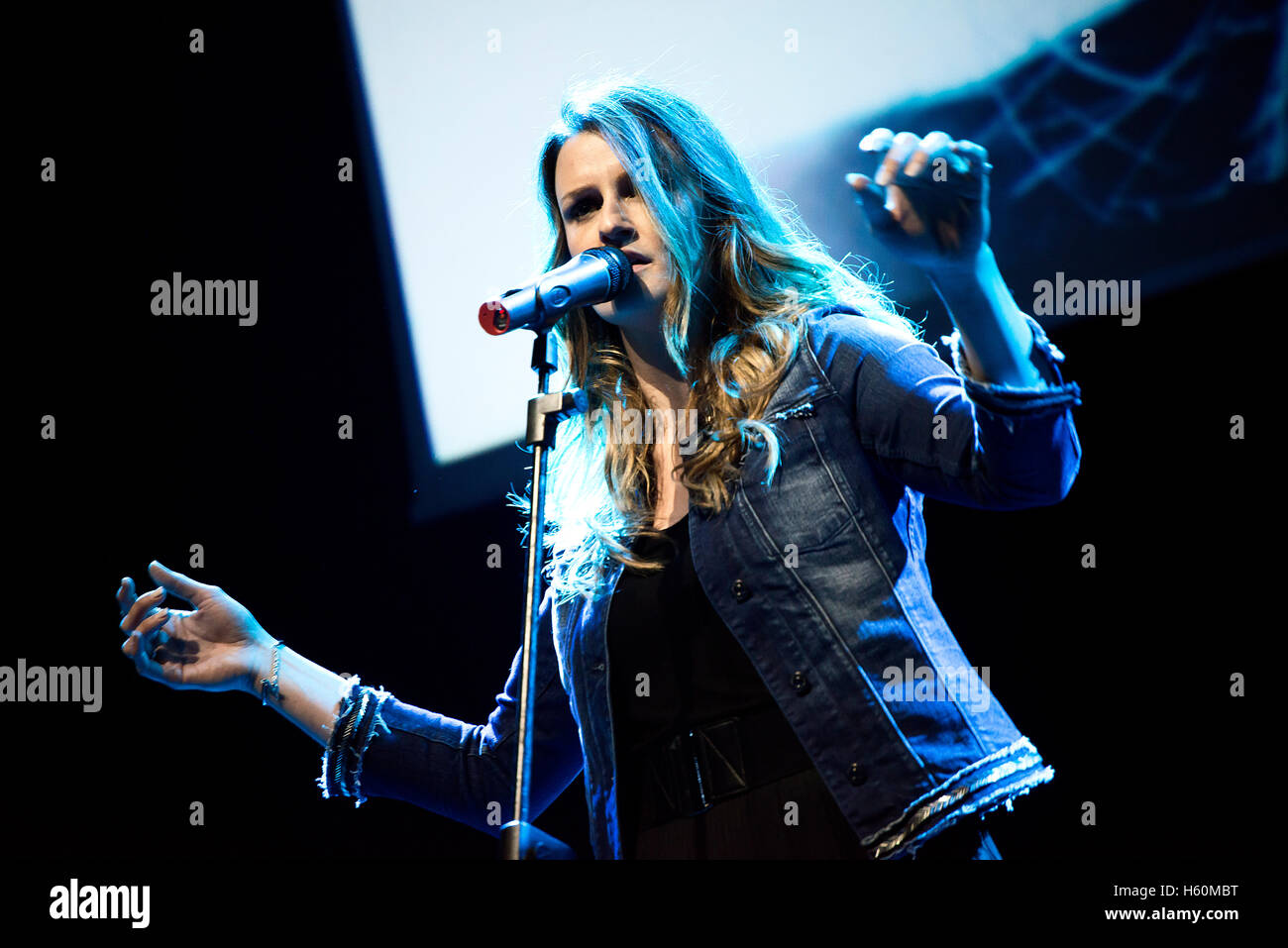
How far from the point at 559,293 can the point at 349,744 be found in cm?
81

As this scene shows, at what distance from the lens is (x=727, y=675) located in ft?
4.63

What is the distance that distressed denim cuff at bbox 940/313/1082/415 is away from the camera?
114 cm

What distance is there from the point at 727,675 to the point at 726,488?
25cm

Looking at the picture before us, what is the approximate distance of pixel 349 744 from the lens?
1.66 m

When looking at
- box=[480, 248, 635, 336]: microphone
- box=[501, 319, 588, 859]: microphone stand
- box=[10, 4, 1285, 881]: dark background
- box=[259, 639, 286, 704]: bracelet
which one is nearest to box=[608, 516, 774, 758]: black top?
box=[501, 319, 588, 859]: microphone stand

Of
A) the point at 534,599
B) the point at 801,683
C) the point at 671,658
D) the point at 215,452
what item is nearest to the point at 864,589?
the point at 801,683

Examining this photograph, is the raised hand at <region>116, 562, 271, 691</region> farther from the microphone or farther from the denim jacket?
the microphone

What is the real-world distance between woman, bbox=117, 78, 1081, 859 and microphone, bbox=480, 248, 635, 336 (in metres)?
0.15

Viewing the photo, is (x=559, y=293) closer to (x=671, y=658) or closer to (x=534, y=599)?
(x=534, y=599)

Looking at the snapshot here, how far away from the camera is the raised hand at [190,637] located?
1.61 m

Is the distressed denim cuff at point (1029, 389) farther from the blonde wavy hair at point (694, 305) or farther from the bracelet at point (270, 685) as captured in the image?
the bracelet at point (270, 685)
